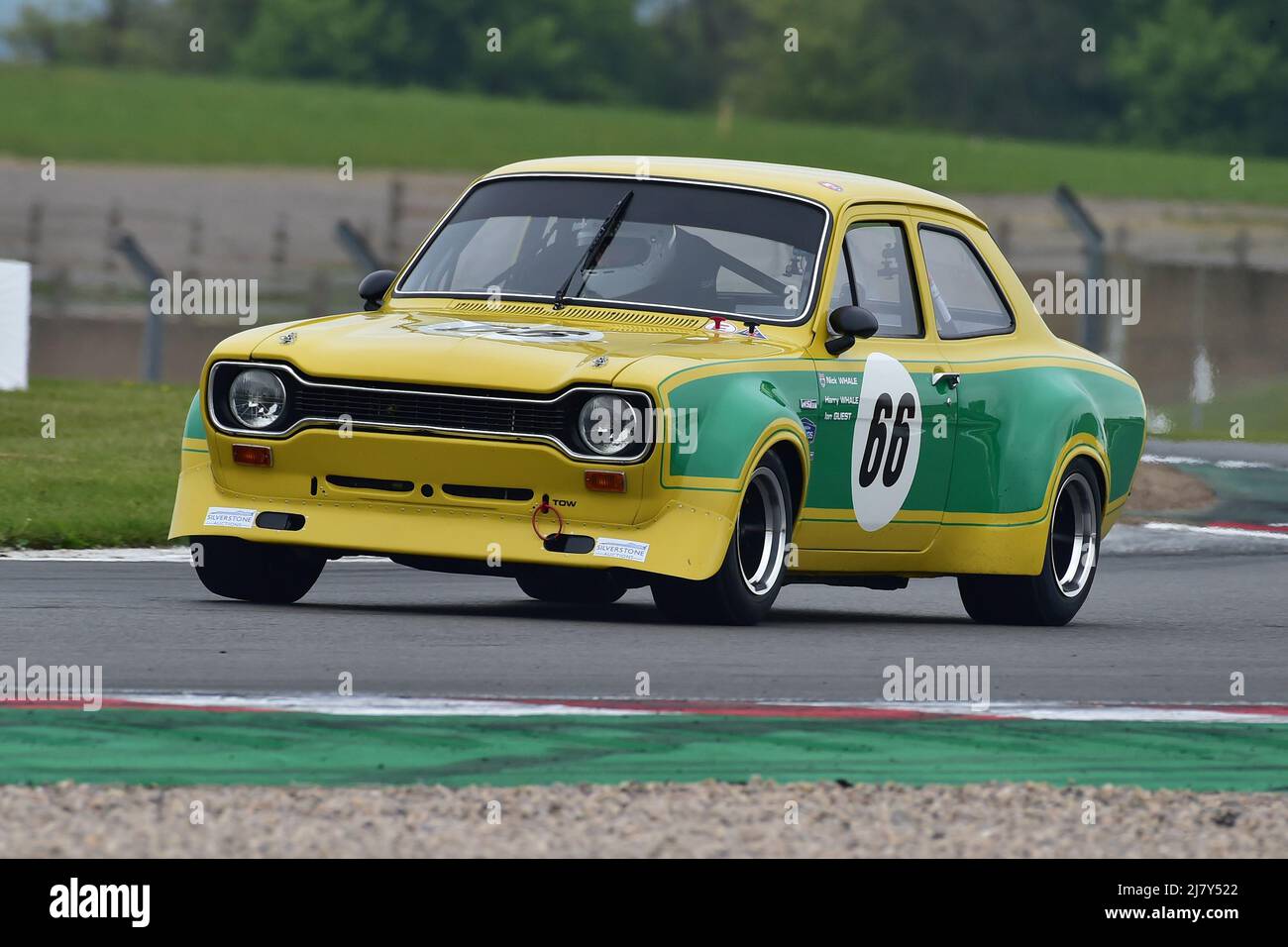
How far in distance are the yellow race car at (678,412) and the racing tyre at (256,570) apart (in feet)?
0.04

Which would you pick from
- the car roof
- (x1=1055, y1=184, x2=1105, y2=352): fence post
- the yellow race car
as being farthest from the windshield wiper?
(x1=1055, y1=184, x2=1105, y2=352): fence post

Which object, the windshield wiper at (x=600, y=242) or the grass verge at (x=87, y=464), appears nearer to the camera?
the windshield wiper at (x=600, y=242)

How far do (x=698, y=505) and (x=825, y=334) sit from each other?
52.8 inches

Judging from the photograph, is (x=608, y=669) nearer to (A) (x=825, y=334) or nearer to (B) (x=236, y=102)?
(A) (x=825, y=334)

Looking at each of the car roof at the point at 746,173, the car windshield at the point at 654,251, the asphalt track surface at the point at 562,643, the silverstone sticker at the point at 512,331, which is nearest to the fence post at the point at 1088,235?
the asphalt track surface at the point at 562,643

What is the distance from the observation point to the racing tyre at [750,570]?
1014cm

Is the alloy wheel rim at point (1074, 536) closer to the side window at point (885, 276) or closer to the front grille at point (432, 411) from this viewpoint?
the side window at point (885, 276)

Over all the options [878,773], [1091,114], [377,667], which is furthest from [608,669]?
[1091,114]

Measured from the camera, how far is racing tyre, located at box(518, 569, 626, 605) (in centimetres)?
1145

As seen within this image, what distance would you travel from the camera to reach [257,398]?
10273 millimetres

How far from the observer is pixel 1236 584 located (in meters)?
14.2

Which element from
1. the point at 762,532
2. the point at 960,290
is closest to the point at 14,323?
the point at 960,290

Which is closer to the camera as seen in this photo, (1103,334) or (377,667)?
(377,667)

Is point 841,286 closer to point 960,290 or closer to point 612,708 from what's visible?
point 960,290
